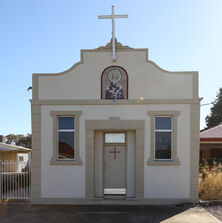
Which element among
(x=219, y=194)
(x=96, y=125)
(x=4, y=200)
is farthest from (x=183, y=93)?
(x=4, y=200)

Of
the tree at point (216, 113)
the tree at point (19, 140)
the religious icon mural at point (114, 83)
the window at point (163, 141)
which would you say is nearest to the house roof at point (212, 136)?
the window at point (163, 141)

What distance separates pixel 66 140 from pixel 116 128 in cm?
193

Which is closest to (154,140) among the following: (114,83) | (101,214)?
(114,83)

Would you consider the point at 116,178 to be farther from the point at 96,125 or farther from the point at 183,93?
the point at 183,93

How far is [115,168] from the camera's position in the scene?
30.3 feet

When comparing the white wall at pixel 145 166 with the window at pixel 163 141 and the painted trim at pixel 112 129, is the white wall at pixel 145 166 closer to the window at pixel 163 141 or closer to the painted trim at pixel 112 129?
the painted trim at pixel 112 129

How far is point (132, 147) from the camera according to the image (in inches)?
360

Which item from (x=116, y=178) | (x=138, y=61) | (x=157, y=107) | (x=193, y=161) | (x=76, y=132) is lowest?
(x=116, y=178)

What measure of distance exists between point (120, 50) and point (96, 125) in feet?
9.71

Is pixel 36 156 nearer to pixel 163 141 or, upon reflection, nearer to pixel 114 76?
pixel 114 76

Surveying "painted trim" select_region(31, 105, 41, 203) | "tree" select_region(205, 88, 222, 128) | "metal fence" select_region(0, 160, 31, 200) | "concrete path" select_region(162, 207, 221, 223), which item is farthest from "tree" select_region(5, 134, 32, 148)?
"concrete path" select_region(162, 207, 221, 223)

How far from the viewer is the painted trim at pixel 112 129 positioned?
8.69 m

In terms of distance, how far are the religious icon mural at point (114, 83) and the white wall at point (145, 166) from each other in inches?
17.9

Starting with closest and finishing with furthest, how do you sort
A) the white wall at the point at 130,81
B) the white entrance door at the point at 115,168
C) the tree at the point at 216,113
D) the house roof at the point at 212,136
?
the white wall at the point at 130,81, the white entrance door at the point at 115,168, the house roof at the point at 212,136, the tree at the point at 216,113
